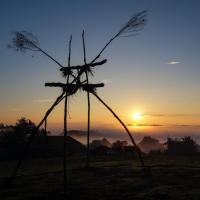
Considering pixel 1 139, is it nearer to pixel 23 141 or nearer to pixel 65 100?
pixel 23 141

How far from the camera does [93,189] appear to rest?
14.7m

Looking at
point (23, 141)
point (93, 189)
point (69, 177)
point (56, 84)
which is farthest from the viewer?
point (23, 141)

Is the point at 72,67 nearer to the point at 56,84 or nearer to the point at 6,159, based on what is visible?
the point at 56,84

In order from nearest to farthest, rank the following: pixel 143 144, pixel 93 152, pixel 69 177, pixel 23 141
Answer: pixel 69 177 < pixel 93 152 < pixel 23 141 < pixel 143 144

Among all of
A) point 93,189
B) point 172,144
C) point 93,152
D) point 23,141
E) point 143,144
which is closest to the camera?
Result: point 93,189

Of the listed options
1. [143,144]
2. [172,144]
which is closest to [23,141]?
[172,144]

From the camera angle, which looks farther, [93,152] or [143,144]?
[143,144]

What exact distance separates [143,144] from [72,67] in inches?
3983

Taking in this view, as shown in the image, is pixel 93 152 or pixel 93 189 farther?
pixel 93 152

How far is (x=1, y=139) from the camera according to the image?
39.8 metres

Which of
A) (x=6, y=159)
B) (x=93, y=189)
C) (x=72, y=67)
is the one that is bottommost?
(x=93, y=189)

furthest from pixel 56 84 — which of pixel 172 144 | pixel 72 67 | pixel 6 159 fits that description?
pixel 172 144

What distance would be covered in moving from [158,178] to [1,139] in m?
25.8

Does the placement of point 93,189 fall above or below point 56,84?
below
